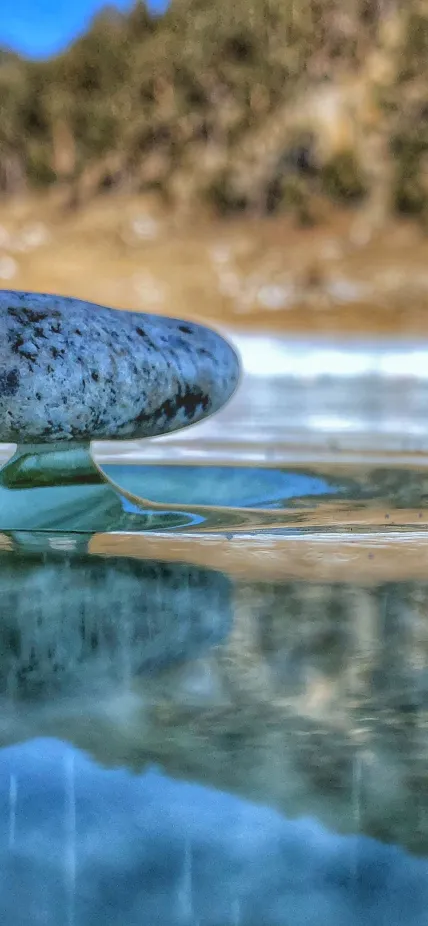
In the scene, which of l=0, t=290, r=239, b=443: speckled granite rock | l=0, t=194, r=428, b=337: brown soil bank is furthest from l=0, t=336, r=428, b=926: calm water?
l=0, t=194, r=428, b=337: brown soil bank

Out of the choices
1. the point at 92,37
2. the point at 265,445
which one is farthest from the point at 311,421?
the point at 92,37

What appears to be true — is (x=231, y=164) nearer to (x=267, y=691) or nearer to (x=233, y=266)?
(x=233, y=266)

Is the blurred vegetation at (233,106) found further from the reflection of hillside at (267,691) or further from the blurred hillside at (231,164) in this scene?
the reflection of hillside at (267,691)

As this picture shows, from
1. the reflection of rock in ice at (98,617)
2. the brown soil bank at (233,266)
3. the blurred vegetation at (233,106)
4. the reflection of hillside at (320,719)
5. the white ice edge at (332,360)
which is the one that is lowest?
the reflection of hillside at (320,719)

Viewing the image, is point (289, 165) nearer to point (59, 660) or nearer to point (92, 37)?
point (92, 37)

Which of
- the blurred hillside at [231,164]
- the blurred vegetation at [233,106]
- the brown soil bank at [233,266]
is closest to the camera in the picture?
the brown soil bank at [233,266]

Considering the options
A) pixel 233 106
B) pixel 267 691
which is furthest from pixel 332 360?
pixel 233 106

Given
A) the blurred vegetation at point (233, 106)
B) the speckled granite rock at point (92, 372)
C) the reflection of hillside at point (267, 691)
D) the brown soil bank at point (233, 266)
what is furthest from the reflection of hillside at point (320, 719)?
the blurred vegetation at point (233, 106)
